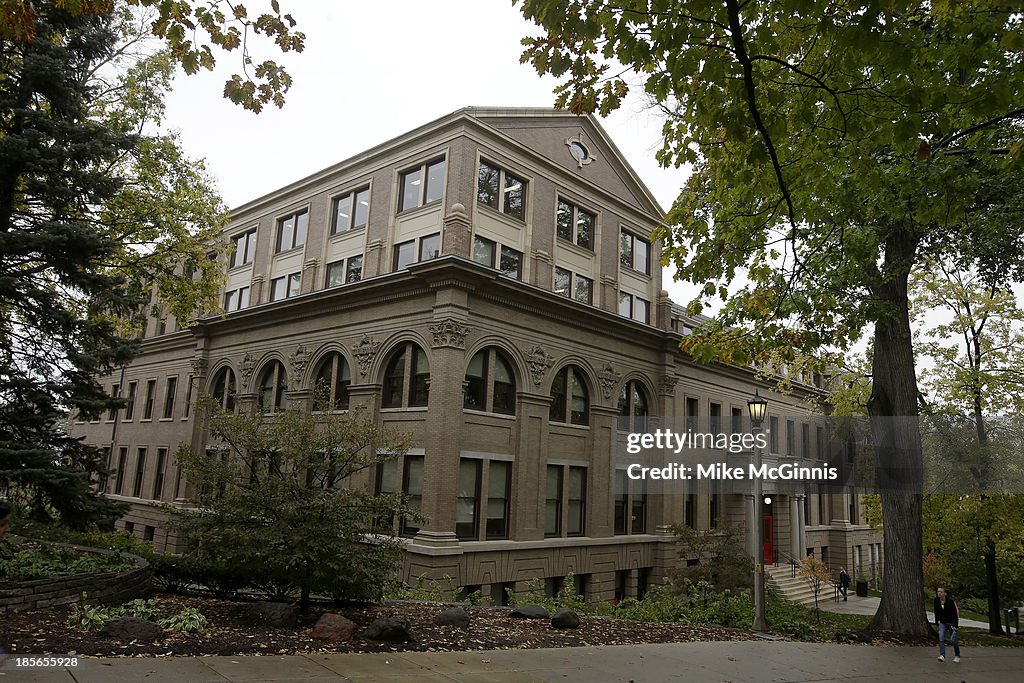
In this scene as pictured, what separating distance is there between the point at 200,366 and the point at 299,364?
9.71 meters

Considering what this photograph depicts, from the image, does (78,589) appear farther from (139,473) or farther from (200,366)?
(139,473)

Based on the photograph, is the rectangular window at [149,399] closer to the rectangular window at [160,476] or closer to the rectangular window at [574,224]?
the rectangular window at [160,476]

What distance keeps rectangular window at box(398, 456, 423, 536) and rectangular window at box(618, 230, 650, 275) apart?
556 inches

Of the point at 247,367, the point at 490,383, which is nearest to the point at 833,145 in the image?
the point at 490,383

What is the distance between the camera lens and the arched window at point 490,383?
24719 millimetres

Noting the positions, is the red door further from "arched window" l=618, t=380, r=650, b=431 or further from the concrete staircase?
"arched window" l=618, t=380, r=650, b=431

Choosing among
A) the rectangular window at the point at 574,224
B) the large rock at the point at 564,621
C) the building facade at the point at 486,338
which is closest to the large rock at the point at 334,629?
the large rock at the point at 564,621

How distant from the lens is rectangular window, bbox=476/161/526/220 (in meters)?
26.3

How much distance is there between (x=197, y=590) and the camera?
1350 cm

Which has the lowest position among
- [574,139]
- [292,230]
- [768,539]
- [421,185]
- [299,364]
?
[768,539]

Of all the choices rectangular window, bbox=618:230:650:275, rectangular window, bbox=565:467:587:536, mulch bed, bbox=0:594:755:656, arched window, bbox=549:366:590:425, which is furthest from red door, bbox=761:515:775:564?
mulch bed, bbox=0:594:755:656

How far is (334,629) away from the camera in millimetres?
9484

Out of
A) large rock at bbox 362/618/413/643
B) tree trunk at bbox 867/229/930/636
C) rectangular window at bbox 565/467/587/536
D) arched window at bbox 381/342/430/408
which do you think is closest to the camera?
large rock at bbox 362/618/413/643

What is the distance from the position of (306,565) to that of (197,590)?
4104 millimetres
